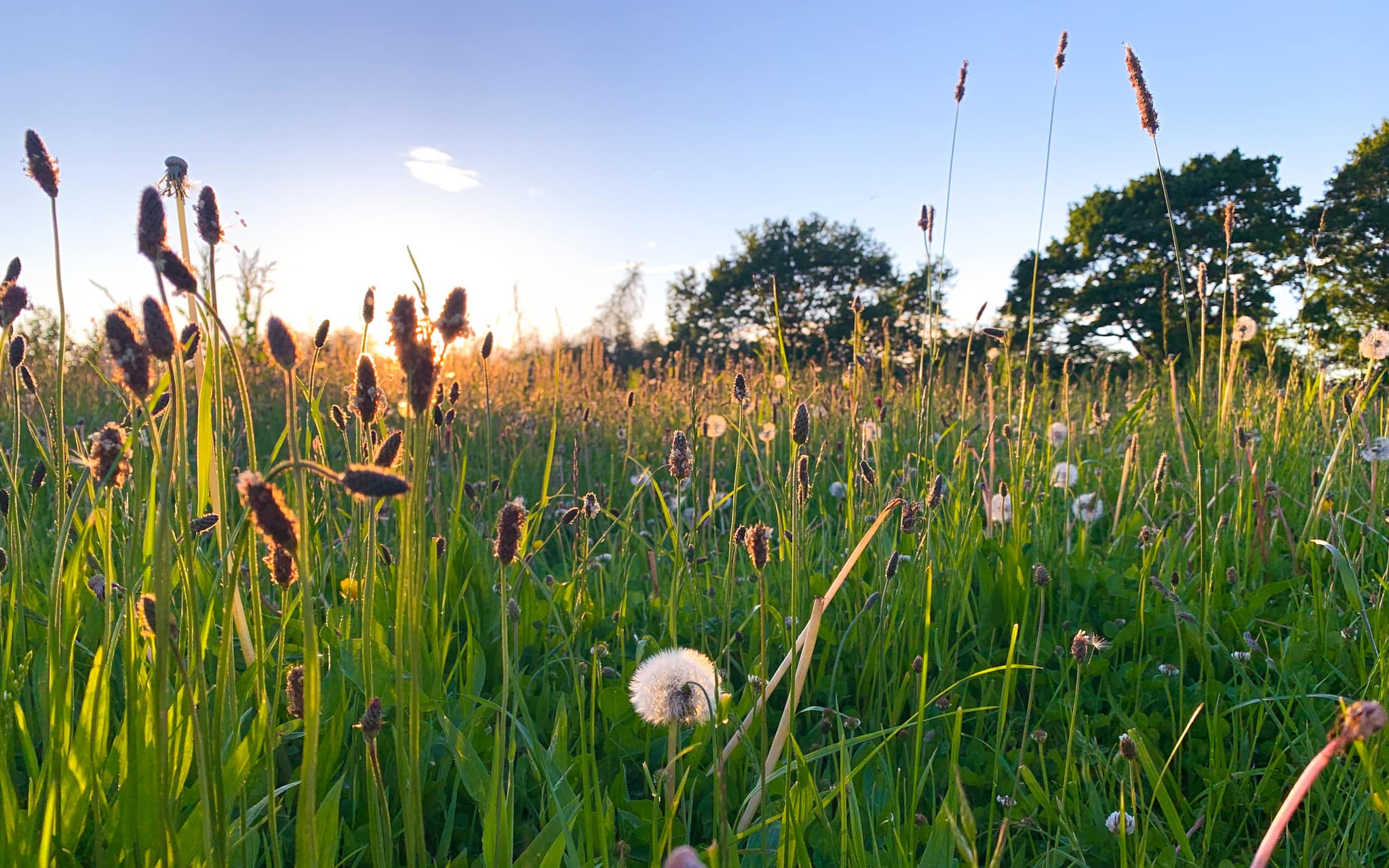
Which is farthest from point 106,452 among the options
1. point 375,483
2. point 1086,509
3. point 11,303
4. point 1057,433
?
point 1057,433

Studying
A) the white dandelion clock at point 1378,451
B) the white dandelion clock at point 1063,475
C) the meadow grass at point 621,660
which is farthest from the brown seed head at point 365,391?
the white dandelion clock at point 1378,451

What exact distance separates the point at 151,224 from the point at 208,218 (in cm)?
23

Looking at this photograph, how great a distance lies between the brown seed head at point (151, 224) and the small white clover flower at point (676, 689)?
30.8 inches

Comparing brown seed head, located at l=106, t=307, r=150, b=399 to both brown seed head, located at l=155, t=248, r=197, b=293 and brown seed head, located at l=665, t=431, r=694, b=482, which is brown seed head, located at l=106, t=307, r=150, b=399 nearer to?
brown seed head, located at l=155, t=248, r=197, b=293

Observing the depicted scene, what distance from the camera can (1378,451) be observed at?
8.86ft

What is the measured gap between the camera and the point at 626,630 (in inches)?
87.3

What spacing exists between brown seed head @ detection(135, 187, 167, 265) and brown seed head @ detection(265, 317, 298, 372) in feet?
0.41

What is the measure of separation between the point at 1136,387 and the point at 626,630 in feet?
26.0

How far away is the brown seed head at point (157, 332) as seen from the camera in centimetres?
73

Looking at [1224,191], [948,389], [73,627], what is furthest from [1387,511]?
[1224,191]

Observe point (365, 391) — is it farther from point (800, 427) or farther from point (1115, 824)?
point (1115, 824)

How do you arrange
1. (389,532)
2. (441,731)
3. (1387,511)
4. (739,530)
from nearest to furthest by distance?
(441,731), (739,530), (1387,511), (389,532)

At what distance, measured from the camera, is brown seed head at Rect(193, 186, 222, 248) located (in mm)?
1016

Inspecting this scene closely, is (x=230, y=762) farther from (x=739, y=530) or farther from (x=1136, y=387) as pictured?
(x=1136, y=387)
